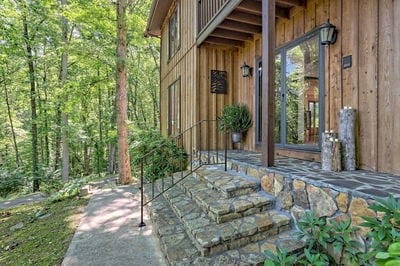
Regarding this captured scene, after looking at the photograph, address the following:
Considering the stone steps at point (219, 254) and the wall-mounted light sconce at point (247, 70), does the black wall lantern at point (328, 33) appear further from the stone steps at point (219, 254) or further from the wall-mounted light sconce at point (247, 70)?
the stone steps at point (219, 254)

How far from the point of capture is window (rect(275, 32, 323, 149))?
4.09m

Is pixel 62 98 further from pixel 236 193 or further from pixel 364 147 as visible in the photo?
pixel 364 147

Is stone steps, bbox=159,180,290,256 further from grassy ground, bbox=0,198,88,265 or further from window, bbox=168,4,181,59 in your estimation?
window, bbox=168,4,181,59

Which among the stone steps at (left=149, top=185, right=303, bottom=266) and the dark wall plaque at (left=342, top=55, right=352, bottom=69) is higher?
the dark wall plaque at (left=342, top=55, right=352, bottom=69)

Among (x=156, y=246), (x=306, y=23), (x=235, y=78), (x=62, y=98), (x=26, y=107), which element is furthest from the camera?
(x=26, y=107)

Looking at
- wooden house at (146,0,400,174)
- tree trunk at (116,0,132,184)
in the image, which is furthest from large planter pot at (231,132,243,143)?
tree trunk at (116,0,132,184)

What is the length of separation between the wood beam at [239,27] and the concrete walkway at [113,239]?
3.94 meters

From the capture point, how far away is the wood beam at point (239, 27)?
16.6 ft

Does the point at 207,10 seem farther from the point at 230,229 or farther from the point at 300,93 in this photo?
the point at 230,229

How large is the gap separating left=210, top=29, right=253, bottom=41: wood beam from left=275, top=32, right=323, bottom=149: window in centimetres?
115

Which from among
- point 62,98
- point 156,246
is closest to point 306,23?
point 156,246

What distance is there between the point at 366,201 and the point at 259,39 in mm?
4252

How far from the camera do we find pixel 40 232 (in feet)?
13.7

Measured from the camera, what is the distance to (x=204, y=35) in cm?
550
